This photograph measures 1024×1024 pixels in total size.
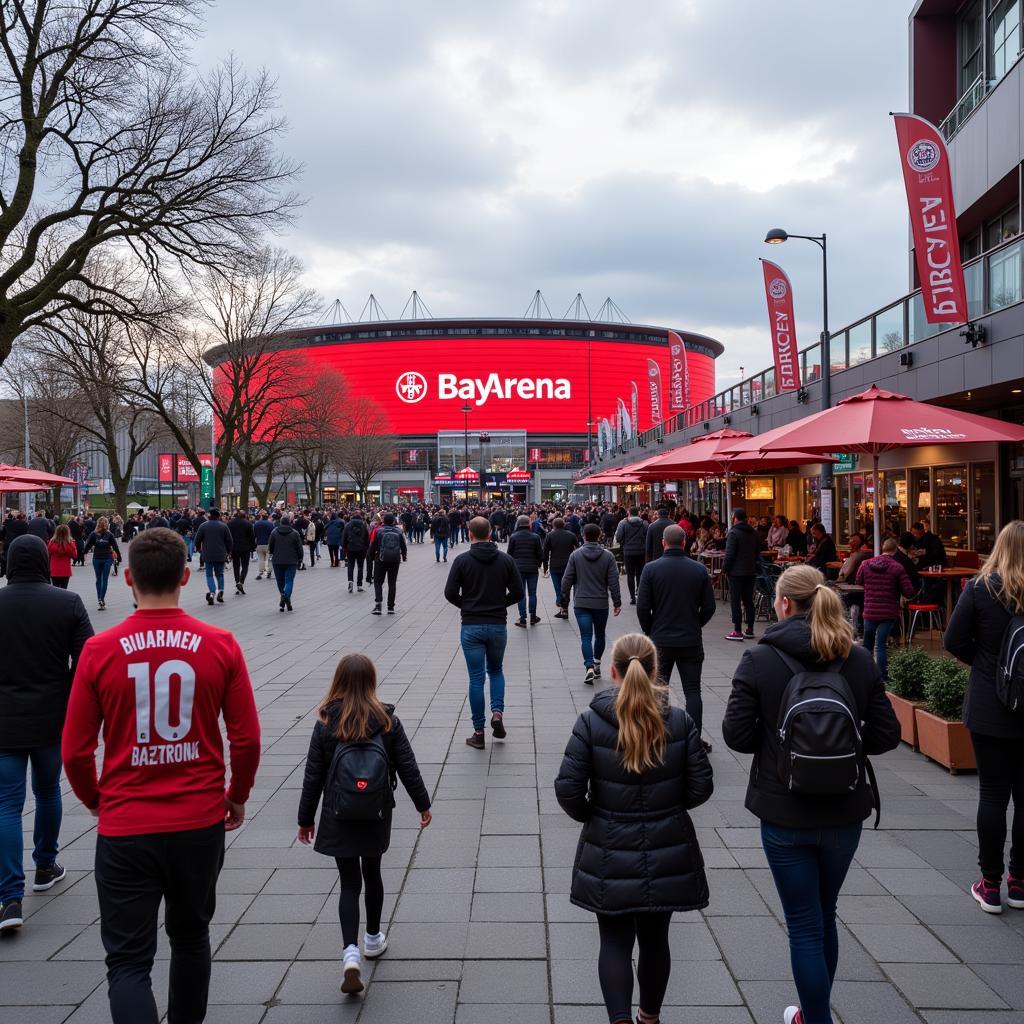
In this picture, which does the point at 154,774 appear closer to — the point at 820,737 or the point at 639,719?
the point at 639,719

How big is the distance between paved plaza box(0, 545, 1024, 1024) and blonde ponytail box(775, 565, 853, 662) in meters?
1.45

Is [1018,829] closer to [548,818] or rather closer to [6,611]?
[548,818]

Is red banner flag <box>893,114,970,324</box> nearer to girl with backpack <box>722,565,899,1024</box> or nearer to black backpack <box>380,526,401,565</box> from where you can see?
black backpack <box>380,526,401,565</box>

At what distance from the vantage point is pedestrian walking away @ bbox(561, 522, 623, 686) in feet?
32.2

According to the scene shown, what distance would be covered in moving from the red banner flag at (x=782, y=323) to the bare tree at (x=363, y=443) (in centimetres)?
4763

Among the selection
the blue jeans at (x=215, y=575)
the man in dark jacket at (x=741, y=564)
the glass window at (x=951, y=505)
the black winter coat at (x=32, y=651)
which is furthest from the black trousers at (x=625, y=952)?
the blue jeans at (x=215, y=575)

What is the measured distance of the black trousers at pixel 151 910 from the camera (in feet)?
8.95

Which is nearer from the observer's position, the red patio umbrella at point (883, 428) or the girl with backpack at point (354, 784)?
the girl with backpack at point (354, 784)

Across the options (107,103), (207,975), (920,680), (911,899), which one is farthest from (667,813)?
(107,103)

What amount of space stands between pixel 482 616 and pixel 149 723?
15.7 feet

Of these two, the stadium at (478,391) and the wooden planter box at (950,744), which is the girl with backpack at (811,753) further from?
the stadium at (478,391)

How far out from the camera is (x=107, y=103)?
16172 millimetres

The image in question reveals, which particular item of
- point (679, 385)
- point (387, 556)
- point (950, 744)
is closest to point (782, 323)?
point (387, 556)

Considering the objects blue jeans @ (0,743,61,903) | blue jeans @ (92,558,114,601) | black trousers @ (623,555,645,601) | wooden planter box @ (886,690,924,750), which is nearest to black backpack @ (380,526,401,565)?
black trousers @ (623,555,645,601)
